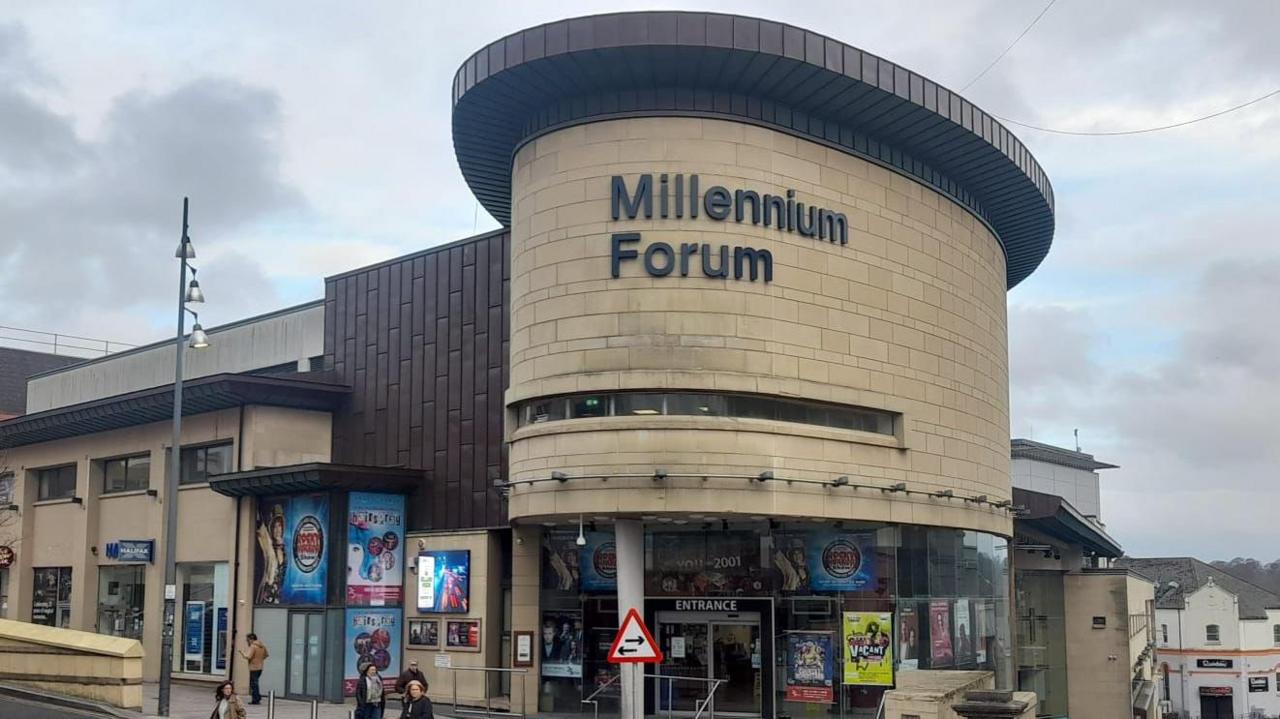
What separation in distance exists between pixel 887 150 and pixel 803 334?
5.67 m

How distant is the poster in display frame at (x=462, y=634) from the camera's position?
104ft

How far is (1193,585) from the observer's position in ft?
306

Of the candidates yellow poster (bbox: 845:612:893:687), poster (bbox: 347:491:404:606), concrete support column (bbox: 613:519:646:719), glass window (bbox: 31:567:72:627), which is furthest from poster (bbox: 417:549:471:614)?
glass window (bbox: 31:567:72:627)

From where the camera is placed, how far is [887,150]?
3067 centimetres

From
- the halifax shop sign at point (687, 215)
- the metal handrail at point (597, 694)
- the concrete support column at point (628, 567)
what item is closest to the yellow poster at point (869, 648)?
the concrete support column at point (628, 567)

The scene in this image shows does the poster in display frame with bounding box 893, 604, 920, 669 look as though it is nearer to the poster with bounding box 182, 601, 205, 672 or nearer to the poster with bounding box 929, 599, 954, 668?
the poster with bounding box 929, 599, 954, 668

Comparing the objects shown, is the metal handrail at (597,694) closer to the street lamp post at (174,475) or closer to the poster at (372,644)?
the poster at (372,644)

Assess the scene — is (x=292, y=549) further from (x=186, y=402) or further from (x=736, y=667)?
(x=736, y=667)

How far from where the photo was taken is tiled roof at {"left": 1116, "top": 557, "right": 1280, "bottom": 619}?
91.2 metres

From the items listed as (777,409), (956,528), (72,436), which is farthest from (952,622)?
(72,436)

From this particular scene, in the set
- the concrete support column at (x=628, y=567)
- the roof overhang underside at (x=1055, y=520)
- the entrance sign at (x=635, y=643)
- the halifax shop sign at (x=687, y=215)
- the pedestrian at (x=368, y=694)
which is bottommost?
the pedestrian at (x=368, y=694)

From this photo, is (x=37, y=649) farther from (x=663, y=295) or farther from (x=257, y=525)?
(x=663, y=295)

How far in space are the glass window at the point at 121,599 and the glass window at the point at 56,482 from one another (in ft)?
12.2

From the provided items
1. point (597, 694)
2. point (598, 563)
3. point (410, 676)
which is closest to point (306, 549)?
point (598, 563)
